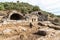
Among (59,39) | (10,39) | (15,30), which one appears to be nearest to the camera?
(10,39)

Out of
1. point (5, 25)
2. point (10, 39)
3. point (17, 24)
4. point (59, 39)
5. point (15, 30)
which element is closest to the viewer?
point (10, 39)

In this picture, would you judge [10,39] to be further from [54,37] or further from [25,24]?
[25,24]

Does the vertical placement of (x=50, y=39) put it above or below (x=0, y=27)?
below

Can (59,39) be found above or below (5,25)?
below

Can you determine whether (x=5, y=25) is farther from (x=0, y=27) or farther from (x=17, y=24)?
(x=17, y=24)

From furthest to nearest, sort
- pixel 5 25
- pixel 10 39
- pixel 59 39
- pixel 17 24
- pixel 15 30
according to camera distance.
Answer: pixel 17 24 < pixel 5 25 < pixel 15 30 < pixel 59 39 < pixel 10 39

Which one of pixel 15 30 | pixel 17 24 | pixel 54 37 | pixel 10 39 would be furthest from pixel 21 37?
pixel 17 24

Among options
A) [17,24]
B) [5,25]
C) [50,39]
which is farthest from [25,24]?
[50,39]

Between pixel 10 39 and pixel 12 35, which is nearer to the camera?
pixel 10 39

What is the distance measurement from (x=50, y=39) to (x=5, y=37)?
9.59 feet

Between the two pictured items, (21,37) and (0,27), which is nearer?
(21,37)

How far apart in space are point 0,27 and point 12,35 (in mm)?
1465

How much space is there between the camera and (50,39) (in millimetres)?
9047

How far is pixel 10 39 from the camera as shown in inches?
342
